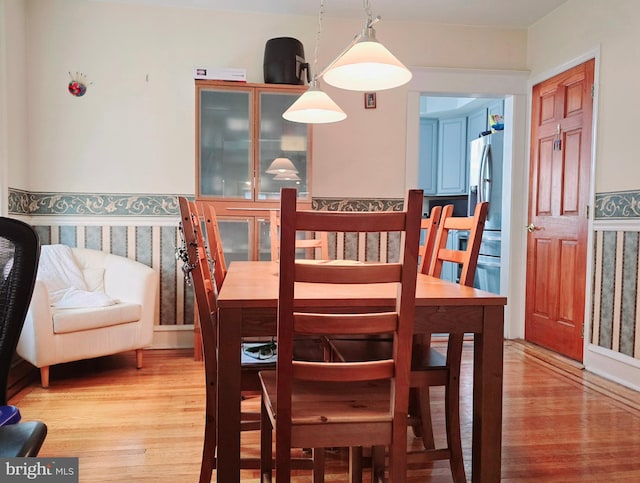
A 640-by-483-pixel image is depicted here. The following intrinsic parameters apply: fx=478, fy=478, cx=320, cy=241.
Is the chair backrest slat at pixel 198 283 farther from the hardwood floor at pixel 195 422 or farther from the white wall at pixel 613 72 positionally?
the white wall at pixel 613 72

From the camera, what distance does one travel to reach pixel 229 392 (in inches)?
52.1

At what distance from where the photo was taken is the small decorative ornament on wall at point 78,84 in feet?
11.5

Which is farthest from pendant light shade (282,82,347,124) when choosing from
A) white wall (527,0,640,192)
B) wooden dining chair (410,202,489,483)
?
white wall (527,0,640,192)

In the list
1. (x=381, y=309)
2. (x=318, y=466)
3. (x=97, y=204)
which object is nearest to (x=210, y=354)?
(x=318, y=466)

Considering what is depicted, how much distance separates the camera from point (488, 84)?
3943mm

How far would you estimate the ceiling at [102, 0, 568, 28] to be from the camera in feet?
11.5

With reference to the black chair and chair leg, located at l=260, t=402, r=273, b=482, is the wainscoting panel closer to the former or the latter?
chair leg, located at l=260, t=402, r=273, b=482

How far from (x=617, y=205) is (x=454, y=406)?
2.08m

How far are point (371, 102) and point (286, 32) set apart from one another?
86cm

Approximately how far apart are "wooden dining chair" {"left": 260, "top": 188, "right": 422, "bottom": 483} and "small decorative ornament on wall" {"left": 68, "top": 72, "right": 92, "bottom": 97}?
3147 mm

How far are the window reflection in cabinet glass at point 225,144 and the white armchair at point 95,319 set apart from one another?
0.79m

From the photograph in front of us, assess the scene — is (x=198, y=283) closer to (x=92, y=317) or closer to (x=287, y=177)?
(x=92, y=317)

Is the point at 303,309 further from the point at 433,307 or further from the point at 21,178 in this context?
the point at 21,178

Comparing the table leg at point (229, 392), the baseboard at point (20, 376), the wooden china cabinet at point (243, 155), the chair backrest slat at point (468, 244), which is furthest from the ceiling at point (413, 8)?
the table leg at point (229, 392)
